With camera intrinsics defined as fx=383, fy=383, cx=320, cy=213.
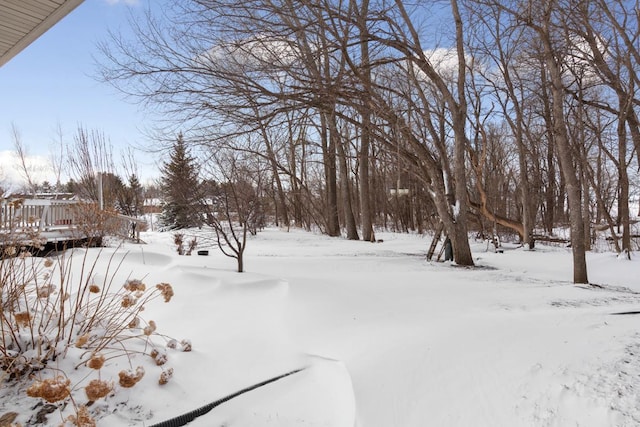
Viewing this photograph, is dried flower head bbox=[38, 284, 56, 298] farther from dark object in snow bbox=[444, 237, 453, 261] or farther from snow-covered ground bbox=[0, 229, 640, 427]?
dark object in snow bbox=[444, 237, 453, 261]

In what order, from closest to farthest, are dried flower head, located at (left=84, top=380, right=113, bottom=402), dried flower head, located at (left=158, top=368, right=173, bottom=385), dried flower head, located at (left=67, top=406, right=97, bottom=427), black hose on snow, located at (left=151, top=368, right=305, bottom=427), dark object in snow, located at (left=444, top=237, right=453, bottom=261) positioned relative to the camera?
dried flower head, located at (left=67, top=406, right=97, bottom=427) < dried flower head, located at (left=84, top=380, right=113, bottom=402) < black hose on snow, located at (left=151, top=368, right=305, bottom=427) < dried flower head, located at (left=158, top=368, right=173, bottom=385) < dark object in snow, located at (left=444, top=237, right=453, bottom=261)

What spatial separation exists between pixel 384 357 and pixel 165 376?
137 cm

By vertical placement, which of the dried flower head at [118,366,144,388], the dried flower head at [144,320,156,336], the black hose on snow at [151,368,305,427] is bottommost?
the black hose on snow at [151,368,305,427]

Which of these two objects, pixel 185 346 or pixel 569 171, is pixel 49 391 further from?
pixel 569 171

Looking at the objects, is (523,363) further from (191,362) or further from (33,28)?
(33,28)

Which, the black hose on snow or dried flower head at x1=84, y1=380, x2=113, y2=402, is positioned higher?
dried flower head at x1=84, y1=380, x2=113, y2=402

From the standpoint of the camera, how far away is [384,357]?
8.46 ft

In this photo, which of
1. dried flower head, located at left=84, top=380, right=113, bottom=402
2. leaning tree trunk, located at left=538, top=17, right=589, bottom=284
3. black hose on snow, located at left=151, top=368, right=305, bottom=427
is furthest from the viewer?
leaning tree trunk, located at left=538, top=17, right=589, bottom=284

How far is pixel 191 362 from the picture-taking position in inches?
93.8

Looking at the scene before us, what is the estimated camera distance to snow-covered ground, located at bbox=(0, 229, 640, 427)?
74.4 inches

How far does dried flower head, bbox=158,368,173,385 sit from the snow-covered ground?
5cm

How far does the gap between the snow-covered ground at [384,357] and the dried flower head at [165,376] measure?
0.05 metres

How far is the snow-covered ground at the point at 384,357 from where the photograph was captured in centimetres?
189

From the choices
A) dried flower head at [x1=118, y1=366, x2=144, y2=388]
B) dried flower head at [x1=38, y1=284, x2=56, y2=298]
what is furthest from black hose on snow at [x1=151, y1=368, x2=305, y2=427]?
dried flower head at [x1=38, y1=284, x2=56, y2=298]
